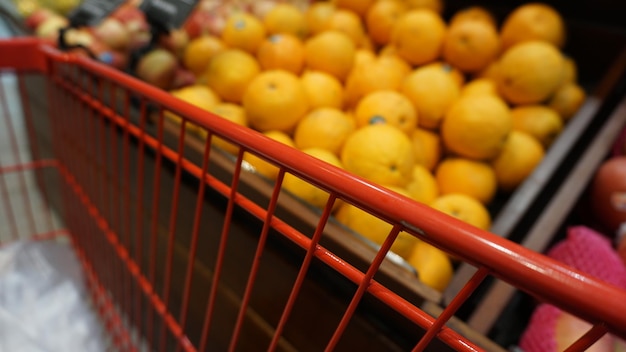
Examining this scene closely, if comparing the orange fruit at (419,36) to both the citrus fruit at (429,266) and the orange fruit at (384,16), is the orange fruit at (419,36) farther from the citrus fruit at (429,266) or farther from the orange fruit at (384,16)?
the citrus fruit at (429,266)

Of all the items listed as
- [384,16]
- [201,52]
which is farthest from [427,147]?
[201,52]

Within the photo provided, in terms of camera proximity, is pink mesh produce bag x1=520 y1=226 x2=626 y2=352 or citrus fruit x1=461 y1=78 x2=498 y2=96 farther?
citrus fruit x1=461 y1=78 x2=498 y2=96

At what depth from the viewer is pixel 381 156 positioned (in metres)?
0.66

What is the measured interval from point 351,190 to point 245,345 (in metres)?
0.60

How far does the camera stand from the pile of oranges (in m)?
0.70

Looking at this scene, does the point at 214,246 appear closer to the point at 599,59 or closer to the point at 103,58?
the point at 103,58

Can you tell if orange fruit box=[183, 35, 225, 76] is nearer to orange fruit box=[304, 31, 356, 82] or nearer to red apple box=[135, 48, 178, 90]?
red apple box=[135, 48, 178, 90]

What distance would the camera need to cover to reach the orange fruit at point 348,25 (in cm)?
113

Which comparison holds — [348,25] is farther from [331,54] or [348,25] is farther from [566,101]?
[566,101]

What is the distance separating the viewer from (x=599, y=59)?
100cm

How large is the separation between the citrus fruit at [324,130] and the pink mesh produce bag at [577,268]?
1.50 ft

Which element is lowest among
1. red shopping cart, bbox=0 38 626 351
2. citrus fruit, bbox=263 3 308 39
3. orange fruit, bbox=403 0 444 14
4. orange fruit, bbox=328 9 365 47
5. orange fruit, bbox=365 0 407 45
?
red shopping cart, bbox=0 38 626 351

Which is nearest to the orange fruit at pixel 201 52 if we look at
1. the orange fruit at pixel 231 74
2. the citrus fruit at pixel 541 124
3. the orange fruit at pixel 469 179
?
the orange fruit at pixel 231 74

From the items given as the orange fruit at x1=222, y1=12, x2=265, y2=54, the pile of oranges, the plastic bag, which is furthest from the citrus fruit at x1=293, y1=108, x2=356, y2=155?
the plastic bag
